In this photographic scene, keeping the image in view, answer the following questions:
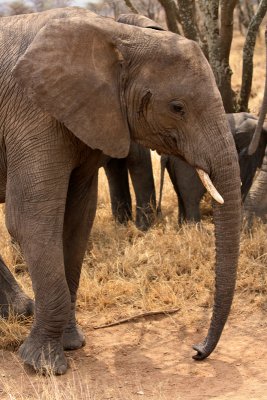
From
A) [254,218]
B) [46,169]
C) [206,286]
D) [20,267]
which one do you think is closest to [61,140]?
[46,169]

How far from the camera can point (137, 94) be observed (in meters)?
4.14

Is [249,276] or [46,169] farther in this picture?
[249,276]

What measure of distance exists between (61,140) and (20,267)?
2480 mm

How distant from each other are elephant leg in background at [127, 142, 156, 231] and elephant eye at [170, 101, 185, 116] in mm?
3366

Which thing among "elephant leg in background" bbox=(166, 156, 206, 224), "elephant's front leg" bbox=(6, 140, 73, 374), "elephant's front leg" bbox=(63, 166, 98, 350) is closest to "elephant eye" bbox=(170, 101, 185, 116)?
"elephant's front leg" bbox=(6, 140, 73, 374)

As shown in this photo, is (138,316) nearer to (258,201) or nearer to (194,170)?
(258,201)

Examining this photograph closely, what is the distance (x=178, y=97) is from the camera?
13.4 feet

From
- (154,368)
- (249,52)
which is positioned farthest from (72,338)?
(249,52)

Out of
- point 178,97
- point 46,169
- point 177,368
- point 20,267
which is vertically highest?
point 178,97

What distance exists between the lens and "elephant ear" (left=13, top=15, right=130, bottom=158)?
159 inches

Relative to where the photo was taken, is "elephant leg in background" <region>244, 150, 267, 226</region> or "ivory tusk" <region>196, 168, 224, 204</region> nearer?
"ivory tusk" <region>196, 168, 224, 204</region>

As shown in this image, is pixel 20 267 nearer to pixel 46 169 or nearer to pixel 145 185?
pixel 145 185

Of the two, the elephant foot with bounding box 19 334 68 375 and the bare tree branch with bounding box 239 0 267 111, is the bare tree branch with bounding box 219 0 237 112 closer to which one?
the bare tree branch with bounding box 239 0 267 111

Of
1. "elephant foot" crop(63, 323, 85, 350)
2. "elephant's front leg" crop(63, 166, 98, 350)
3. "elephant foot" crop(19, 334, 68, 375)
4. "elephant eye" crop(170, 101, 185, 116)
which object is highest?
"elephant eye" crop(170, 101, 185, 116)
